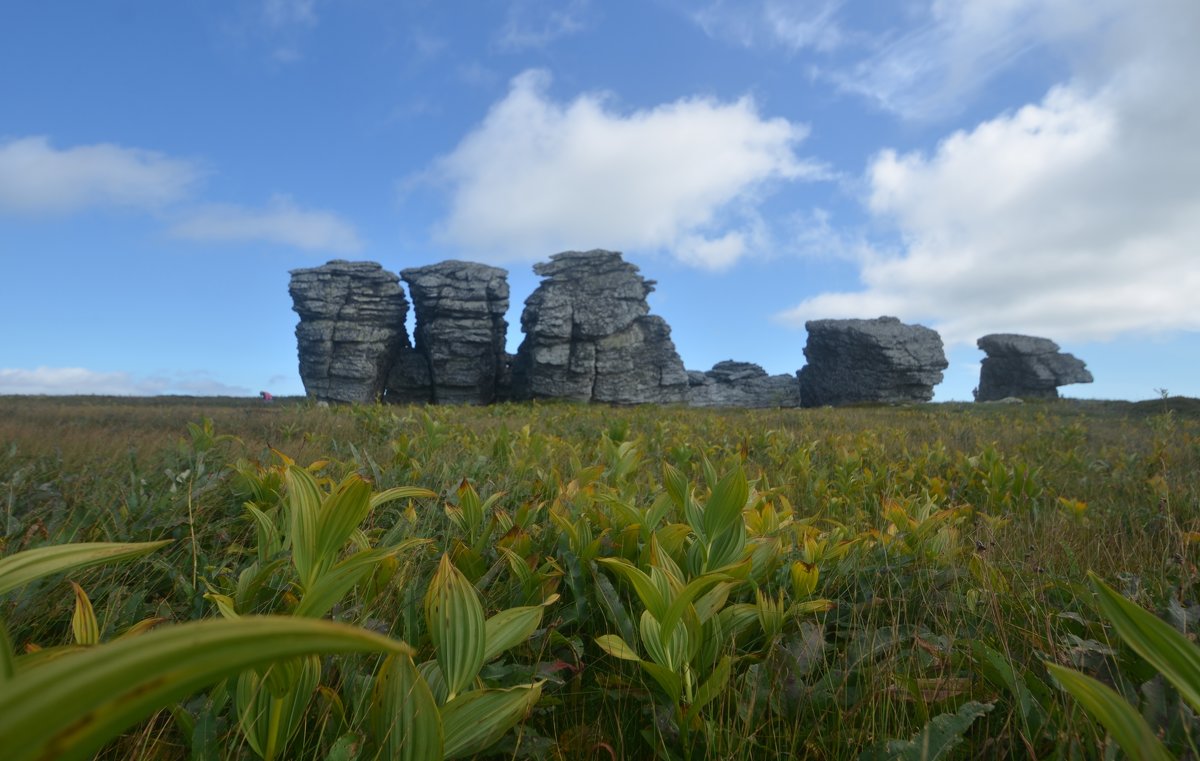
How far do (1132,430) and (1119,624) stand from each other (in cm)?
1279

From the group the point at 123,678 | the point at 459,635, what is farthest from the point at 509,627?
the point at 123,678

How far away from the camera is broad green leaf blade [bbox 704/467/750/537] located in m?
2.18

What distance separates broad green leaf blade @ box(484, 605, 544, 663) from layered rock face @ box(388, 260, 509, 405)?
39043 mm

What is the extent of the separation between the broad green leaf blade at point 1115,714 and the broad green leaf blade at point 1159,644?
14cm

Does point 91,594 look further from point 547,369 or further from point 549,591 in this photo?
point 547,369

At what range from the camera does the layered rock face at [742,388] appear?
44156 mm

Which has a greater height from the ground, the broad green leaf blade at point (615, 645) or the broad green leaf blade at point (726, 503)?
the broad green leaf blade at point (726, 503)

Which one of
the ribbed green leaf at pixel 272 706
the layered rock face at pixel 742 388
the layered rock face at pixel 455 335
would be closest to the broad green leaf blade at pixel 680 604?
the ribbed green leaf at pixel 272 706

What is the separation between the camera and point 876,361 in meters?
39.0

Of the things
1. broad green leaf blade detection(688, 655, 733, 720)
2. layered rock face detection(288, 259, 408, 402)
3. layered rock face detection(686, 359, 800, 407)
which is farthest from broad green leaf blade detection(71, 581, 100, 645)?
layered rock face detection(686, 359, 800, 407)

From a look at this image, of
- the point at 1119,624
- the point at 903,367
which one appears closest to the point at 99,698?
the point at 1119,624

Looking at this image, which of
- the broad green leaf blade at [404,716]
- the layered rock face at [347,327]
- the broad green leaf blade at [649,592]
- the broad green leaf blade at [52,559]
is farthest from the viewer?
the layered rock face at [347,327]

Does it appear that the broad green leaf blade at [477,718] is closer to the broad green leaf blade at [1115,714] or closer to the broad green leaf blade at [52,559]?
the broad green leaf blade at [52,559]

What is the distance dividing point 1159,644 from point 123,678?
1539 millimetres
